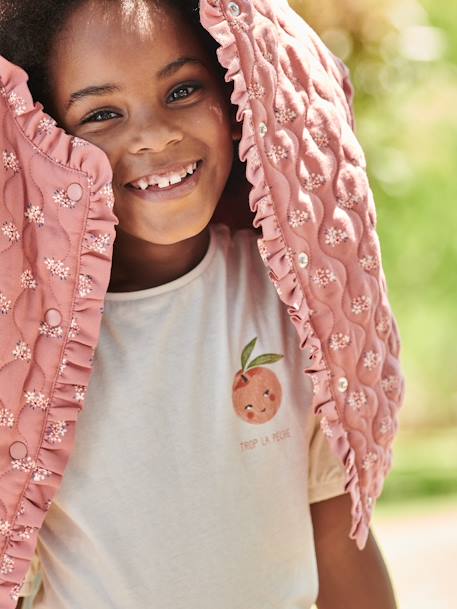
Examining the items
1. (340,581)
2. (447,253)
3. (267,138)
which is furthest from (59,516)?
(447,253)

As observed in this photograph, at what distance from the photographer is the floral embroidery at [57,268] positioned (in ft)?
5.35

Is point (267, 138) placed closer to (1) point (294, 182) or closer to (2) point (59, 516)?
(1) point (294, 182)

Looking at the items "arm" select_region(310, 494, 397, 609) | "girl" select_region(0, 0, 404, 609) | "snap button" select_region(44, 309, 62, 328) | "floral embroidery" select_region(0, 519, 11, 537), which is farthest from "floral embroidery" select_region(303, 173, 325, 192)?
"floral embroidery" select_region(0, 519, 11, 537)

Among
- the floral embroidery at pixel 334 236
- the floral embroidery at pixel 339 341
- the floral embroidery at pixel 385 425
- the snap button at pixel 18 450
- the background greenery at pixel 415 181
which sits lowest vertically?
the snap button at pixel 18 450

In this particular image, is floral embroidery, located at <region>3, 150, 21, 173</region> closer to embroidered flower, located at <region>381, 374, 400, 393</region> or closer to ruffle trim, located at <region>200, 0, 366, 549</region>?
ruffle trim, located at <region>200, 0, 366, 549</region>

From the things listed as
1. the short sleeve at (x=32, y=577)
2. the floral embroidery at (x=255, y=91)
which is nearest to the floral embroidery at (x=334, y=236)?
the floral embroidery at (x=255, y=91)

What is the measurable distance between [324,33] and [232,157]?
2638 millimetres

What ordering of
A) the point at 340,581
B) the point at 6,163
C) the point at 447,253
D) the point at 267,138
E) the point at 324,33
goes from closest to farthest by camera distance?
the point at 6,163
the point at 267,138
the point at 340,581
the point at 324,33
the point at 447,253

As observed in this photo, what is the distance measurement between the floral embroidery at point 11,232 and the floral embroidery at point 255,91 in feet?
1.34

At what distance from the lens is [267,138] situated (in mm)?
1722

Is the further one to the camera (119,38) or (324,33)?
(324,33)

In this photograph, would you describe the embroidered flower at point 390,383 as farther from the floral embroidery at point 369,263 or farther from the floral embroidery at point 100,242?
the floral embroidery at point 100,242

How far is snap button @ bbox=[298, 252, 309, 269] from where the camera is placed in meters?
1.76

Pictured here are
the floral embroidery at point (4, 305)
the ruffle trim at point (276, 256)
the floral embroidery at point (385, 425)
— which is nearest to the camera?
the floral embroidery at point (4, 305)
